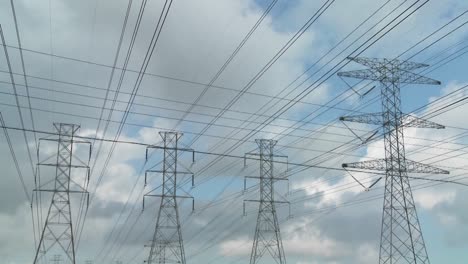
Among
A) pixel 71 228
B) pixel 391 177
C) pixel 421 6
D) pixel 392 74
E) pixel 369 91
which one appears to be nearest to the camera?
pixel 421 6

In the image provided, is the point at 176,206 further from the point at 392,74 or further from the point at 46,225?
the point at 392,74

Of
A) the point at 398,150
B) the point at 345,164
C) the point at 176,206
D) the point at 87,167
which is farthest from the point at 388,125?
the point at 87,167

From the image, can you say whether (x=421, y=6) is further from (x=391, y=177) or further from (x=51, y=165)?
(x=51, y=165)

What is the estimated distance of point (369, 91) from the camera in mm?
32750

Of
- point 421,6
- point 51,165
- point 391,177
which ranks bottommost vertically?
point 421,6

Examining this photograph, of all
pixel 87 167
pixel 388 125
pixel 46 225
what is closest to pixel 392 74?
pixel 388 125

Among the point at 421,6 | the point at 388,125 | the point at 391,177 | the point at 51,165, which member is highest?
the point at 51,165

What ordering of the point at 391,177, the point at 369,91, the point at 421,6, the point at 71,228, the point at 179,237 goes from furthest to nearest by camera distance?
the point at 179,237, the point at 71,228, the point at 391,177, the point at 369,91, the point at 421,6

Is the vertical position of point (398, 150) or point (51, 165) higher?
point (51, 165)

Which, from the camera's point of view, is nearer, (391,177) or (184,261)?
(391,177)

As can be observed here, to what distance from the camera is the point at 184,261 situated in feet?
143

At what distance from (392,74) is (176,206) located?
62.6ft

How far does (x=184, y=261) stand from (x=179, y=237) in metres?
1.87

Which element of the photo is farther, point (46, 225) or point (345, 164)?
point (46, 225)
